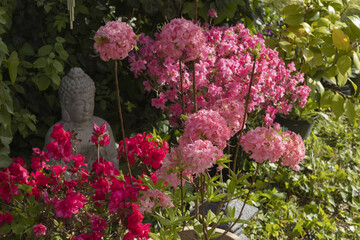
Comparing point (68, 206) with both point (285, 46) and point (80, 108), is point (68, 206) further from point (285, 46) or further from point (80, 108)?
point (285, 46)

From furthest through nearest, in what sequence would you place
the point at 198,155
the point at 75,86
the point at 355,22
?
the point at 355,22
the point at 75,86
the point at 198,155

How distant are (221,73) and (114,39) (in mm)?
1219

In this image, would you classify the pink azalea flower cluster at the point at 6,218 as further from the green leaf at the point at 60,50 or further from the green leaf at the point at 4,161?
the green leaf at the point at 60,50

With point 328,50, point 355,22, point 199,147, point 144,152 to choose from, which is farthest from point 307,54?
point 199,147

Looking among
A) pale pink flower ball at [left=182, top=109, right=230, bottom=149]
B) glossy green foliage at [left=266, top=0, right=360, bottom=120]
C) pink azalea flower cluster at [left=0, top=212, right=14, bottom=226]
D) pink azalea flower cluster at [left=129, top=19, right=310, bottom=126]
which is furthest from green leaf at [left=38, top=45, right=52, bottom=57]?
glossy green foliage at [left=266, top=0, right=360, bottom=120]

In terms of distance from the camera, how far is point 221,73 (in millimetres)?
2297

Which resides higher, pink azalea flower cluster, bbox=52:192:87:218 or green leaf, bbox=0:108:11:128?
green leaf, bbox=0:108:11:128

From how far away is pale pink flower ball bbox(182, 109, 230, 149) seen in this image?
1.23m

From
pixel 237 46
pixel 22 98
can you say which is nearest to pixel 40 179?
pixel 22 98

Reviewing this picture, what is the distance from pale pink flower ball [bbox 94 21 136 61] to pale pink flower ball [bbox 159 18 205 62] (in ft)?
0.37

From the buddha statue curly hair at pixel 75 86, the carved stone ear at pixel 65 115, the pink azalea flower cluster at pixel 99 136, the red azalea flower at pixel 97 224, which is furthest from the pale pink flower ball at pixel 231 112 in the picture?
the carved stone ear at pixel 65 115

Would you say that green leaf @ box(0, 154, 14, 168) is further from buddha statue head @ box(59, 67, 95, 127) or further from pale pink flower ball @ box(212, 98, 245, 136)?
pale pink flower ball @ box(212, 98, 245, 136)

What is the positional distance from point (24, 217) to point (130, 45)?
31.8 inches

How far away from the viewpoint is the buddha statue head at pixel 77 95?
1.98 m
